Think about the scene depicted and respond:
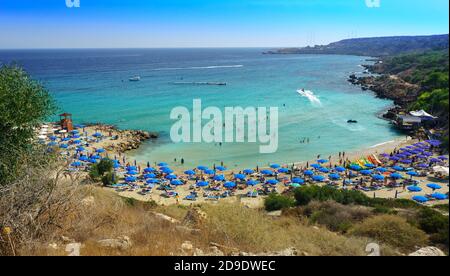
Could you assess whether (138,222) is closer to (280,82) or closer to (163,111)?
(163,111)

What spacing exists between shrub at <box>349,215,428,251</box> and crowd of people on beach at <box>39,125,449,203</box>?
12605mm

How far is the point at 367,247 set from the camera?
7.93 m

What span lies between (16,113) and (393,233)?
12322mm

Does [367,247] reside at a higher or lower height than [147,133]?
higher

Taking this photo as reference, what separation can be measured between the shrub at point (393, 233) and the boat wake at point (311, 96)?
167 feet

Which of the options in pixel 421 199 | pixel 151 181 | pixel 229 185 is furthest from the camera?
pixel 151 181

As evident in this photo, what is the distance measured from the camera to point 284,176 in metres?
27.4

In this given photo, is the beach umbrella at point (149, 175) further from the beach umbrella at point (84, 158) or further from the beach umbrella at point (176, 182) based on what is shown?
the beach umbrella at point (84, 158)

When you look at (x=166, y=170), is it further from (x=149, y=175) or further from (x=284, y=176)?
(x=284, y=176)

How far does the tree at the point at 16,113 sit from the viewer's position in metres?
11.2

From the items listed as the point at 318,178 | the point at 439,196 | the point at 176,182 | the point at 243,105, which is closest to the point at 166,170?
the point at 176,182

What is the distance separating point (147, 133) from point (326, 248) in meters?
34.4

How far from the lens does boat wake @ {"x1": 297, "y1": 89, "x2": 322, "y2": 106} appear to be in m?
61.6
